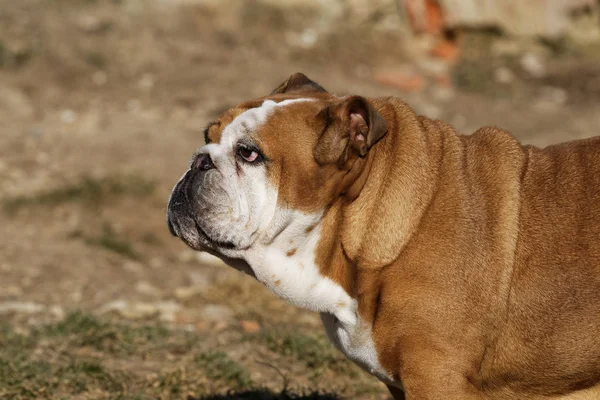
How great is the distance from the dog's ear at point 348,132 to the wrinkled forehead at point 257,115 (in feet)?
0.39

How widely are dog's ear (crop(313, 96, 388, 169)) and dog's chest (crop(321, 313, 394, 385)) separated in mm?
691

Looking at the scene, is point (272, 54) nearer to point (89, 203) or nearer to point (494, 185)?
point (89, 203)

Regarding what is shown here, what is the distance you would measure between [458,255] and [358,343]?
1.89 ft

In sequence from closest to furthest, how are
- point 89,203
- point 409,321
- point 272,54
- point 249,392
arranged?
1. point 409,321
2. point 249,392
3. point 89,203
4. point 272,54

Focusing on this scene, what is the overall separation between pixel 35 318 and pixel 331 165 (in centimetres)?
390

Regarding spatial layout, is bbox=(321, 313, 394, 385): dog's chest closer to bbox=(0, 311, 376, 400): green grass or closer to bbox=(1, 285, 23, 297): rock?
bbox=(0, 311, 376, 400): green grass

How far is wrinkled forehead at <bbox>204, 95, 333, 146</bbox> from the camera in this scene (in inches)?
160

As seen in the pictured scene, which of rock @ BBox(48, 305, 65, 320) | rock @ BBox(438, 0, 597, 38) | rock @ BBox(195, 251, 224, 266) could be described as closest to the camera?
rock @ BBox(48, 305, 65, 320)

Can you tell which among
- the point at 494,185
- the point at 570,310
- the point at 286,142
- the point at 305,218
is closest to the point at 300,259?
the point at 305,218

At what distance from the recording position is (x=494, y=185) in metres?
4.10

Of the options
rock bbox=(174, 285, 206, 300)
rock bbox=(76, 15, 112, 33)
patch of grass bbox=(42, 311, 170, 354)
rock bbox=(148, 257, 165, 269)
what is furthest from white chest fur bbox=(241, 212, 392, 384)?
rock bbox=(76, 15, 112, 33)

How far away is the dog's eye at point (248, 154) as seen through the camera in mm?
4031

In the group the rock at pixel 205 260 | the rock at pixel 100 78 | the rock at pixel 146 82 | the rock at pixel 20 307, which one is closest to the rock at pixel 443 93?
the rock at pixel 146 82

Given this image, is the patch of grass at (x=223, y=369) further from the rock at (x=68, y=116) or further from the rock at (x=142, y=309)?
the rock at (x=68, y=116)
